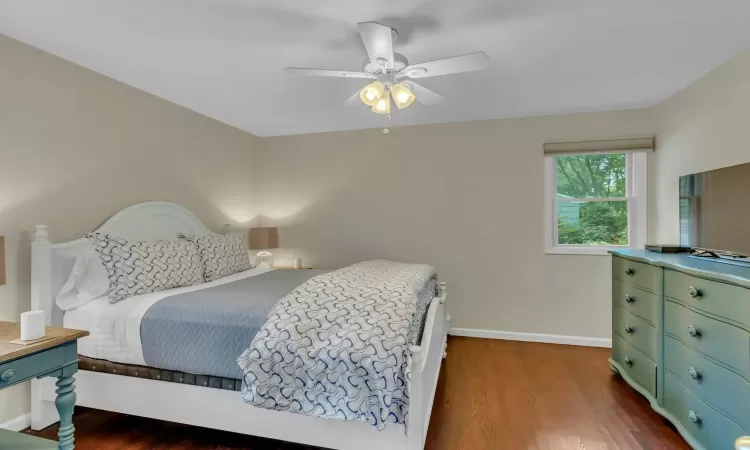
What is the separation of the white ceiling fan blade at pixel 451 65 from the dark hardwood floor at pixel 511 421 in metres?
2.00

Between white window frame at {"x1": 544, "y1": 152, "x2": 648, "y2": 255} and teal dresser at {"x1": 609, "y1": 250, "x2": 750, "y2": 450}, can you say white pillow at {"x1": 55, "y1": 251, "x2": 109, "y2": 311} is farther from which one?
white window frame at {"x1": 544, "y1": 152, "x2": 648, "y2": 255}

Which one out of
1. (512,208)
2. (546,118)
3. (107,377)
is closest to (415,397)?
(107,377)

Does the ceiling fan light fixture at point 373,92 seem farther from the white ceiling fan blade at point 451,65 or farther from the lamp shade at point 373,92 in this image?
the white ceiling fan blade at point 451,65

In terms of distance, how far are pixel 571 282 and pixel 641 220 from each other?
841 mm

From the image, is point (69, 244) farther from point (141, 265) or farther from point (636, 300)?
point (636, 300)

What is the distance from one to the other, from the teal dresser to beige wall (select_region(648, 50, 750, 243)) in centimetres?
79

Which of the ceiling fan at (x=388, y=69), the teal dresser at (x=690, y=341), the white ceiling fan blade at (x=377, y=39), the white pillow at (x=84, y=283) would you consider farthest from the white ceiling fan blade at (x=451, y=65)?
the white pillow at (x=84, y=283)

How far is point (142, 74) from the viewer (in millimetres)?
2561

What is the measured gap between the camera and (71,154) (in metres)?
2.37

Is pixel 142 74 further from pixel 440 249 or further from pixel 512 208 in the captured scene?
pixel 512 208

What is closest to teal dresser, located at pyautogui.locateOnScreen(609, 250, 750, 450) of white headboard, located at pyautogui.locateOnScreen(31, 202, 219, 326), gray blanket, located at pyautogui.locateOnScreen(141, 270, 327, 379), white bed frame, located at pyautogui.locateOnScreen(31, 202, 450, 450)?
white bed frame, located at pyautogui.locateOnScreen(31, 202, 450, 450)

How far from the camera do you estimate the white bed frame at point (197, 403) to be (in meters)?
1.64

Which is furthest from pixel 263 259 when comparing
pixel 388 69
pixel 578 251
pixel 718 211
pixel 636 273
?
pixel 718 211

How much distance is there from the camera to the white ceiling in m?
1.76
